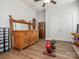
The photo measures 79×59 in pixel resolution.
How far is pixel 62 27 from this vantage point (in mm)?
6707

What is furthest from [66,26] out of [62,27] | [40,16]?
[40,16]

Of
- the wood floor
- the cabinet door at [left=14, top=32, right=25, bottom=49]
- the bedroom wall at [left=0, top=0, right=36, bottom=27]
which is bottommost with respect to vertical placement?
the wood floor

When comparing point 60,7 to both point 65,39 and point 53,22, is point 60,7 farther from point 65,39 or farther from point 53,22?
point 65,39

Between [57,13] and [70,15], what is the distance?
1.16m

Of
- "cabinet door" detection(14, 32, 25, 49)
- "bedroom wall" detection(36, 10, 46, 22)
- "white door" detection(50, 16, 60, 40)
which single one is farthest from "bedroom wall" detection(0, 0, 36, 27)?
"bedroom wall" detection(36, 10, 46, 22)

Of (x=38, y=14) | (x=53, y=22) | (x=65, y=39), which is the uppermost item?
(x=38, y=14)

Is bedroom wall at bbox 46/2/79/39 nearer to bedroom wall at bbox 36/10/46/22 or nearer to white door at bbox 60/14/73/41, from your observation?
white door at bbox 60/14/73/41

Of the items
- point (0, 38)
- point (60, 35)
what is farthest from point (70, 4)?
point (0, 38)

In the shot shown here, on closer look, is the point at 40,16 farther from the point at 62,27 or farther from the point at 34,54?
the point at 34,54

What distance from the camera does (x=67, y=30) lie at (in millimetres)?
6484

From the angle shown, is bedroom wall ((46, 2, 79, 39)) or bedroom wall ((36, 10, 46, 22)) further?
bedroom wall ((36, 10, 46, 22))

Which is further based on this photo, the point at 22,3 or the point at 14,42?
the point at 22,3

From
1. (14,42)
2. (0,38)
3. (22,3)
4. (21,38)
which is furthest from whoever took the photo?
(22,3)

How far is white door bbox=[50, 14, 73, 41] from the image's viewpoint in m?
6.41
